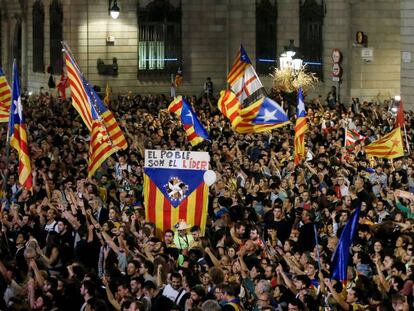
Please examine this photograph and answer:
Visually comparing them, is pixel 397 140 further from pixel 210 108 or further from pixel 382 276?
pixel 210 108

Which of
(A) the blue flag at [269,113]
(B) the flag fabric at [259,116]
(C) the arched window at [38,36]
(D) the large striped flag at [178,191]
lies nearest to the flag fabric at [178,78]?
(C) the arched window at [38,36]

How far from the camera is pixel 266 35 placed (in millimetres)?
54375

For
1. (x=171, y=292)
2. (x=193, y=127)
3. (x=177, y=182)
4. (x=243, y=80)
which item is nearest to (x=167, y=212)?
(x=177, y=182)

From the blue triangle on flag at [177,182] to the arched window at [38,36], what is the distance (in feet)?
126

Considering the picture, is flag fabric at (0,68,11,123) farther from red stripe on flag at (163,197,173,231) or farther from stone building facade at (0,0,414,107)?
stone building facade at (0,0,414,107)

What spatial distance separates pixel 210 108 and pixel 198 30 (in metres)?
13.6

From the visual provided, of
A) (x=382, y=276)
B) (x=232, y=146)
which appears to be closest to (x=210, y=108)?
(x=232, y=146)

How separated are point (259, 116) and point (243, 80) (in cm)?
272

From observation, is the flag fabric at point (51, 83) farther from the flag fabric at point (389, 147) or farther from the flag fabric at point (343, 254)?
the flag fabric at point (343, 254)

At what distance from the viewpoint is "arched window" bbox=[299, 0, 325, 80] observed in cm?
5178

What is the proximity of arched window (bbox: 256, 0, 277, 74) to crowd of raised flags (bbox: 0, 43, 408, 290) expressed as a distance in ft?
71.4

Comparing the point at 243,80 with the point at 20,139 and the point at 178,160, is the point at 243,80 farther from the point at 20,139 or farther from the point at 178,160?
the point at 178,160

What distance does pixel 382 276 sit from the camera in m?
16.8

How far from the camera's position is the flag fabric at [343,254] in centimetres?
1650
